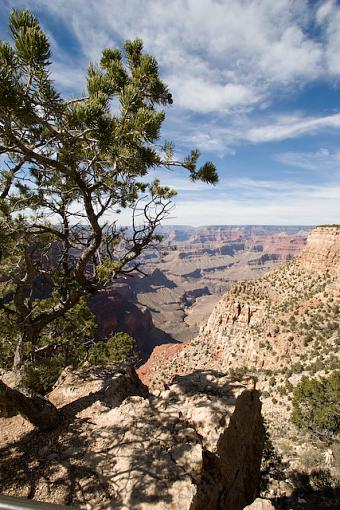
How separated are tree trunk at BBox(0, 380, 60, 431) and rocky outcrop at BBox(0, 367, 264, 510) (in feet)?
1.12

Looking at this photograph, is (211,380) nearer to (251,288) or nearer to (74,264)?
(74,264)

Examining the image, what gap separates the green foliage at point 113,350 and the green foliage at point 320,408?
41.1 feet

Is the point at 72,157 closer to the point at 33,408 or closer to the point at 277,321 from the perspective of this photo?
the point at 33,408

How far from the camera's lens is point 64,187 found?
8.12 meters

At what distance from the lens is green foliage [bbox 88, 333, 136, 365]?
20.3 metres

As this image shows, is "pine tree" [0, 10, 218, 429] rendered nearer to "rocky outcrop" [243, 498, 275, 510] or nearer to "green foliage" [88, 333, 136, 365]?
"rocky outcrop" [243, 498, 275, 510]

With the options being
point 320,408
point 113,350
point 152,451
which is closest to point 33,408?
point 152,451

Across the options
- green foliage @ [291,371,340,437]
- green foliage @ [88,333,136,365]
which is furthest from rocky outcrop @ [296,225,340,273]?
green foliage @ [88,333,136,365]

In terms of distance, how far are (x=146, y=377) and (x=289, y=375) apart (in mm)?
23849

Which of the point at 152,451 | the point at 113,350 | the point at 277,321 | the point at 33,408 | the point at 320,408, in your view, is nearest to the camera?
the point at 152,451

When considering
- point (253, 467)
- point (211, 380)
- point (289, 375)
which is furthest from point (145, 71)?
point (289, 375)

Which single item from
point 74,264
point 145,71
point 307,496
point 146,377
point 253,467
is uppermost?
point 145,71

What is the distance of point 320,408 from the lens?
21.0m

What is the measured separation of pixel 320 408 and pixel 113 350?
573 inches
